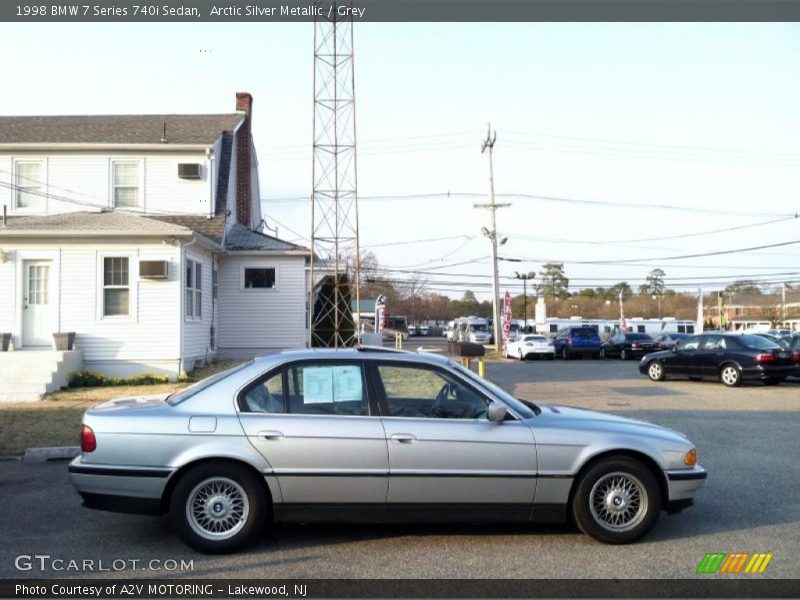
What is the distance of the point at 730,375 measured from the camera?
2020 cm

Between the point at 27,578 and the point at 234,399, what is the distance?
6.08ft

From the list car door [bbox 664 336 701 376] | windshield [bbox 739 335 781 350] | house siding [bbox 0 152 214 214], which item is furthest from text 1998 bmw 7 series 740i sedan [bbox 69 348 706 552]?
house siding [bbox 0 152 214 214]

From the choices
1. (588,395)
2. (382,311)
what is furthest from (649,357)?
(382,311)

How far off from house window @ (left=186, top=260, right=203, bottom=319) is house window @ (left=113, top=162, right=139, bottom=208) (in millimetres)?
3512

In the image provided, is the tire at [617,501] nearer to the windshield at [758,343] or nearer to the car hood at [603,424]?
the car hood at [603,424]

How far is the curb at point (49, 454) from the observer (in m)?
9.69

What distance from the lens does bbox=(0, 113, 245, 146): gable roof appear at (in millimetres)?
22500

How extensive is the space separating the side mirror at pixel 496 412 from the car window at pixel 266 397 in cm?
162

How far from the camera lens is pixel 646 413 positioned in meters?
14.2

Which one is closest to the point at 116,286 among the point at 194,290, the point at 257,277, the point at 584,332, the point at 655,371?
the point at 194,290

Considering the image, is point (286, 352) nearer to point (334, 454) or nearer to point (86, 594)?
point (334, 454)

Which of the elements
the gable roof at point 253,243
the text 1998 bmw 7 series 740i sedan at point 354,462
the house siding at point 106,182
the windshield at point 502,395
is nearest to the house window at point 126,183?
the house siding at point 106,182

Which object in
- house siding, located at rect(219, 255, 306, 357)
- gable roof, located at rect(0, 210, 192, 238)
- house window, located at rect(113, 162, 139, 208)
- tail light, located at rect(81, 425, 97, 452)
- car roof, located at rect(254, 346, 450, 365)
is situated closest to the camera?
tail light, located at rect(81, 425, 97, 452)

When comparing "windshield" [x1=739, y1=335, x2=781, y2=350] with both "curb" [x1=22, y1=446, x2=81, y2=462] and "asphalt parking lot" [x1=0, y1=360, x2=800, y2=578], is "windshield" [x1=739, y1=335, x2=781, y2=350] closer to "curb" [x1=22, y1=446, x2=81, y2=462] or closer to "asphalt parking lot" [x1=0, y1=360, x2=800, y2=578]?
"asphalt parking lot" [x1=0, y1=360, x2=800, y2=578]
